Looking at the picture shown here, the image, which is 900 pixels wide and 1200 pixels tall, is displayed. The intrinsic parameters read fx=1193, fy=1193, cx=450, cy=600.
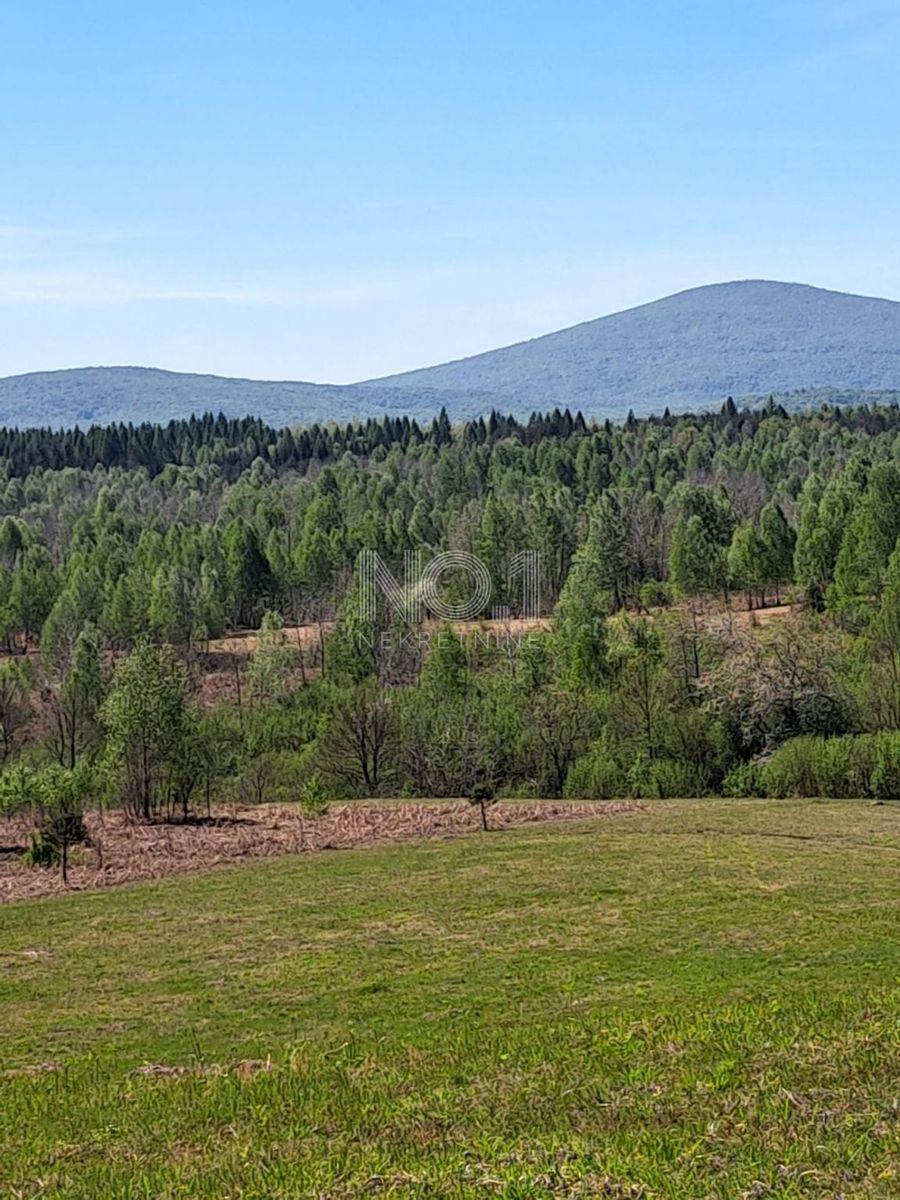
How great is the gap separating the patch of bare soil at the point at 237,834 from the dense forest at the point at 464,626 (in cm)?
154

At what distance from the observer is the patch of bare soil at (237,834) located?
3619 centimetres

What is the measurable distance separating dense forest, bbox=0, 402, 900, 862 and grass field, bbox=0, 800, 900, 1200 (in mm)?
12852

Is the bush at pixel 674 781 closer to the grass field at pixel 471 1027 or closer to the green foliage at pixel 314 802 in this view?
the green foliage at pixel 314 802

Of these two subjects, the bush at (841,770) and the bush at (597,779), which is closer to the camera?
the bush at (841,770)

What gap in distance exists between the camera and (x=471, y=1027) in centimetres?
1702

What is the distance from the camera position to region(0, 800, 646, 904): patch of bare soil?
36.2 meters

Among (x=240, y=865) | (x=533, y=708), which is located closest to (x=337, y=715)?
(x=533, y=708)

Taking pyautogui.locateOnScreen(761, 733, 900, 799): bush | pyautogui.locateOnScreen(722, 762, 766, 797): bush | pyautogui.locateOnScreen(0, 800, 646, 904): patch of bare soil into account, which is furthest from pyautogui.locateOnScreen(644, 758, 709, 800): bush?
pyautogui.locateOnScreen(0, 800, 646, 904): patch of bare soil

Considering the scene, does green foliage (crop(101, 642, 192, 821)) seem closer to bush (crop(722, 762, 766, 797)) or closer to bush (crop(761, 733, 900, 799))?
bush (crop(722, 762, 766, 797))

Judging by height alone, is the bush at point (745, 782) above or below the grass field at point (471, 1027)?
below

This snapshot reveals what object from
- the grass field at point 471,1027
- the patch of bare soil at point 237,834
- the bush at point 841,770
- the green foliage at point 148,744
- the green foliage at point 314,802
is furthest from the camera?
the bush at point 841,770

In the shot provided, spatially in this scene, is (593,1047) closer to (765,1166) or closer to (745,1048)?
(745,1048)

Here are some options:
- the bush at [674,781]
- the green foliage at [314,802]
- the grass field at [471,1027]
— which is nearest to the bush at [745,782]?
the bush at [674,781]

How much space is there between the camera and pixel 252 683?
293ft
